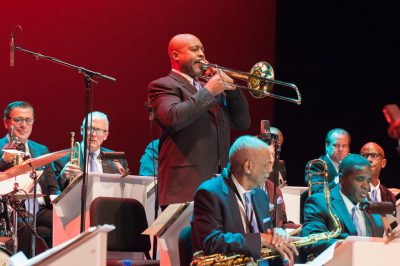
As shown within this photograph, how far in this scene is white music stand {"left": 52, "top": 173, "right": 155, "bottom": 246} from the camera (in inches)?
216

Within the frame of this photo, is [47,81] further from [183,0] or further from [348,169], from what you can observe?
[348,169]

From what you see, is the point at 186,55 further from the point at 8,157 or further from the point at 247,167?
the point at 8,157

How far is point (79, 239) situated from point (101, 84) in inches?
216

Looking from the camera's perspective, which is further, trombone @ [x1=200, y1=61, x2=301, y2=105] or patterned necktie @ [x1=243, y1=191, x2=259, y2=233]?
trombone @ [x1=200, y1=61, x2=301, y2=105]

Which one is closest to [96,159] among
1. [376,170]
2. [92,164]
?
[92,164]

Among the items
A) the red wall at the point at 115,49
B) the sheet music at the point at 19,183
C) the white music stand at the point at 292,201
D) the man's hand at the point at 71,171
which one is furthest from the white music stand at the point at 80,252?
the red wall at the point at 115,49

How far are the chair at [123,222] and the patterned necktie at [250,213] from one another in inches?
48.9

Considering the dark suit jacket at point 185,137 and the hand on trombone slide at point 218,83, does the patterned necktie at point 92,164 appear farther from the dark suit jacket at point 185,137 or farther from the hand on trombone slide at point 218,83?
the hand on trombone slide at point 218,83

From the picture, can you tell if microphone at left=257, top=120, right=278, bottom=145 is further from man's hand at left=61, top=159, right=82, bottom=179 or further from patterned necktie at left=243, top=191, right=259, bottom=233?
man's hand at left=61, top=159, right=82, bottom=179

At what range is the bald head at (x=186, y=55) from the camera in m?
4.99

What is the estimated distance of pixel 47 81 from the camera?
7.76 metres

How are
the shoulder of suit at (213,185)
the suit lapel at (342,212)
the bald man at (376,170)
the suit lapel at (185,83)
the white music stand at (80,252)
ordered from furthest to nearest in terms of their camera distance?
the bald man at (376,170) < the suit lapel at (185,83) < the suit lapel at (342,212) < the shoulder of suit at (213,185) < the white music stand at (80,252)

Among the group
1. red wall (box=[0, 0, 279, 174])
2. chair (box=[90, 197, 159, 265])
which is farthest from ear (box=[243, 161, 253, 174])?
red wall (box=[0, 0, 279, 174])

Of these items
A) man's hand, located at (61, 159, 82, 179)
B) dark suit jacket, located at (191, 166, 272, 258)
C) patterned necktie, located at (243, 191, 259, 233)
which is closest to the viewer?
dark suit jacket, located at (191, 166, 272, 258)
